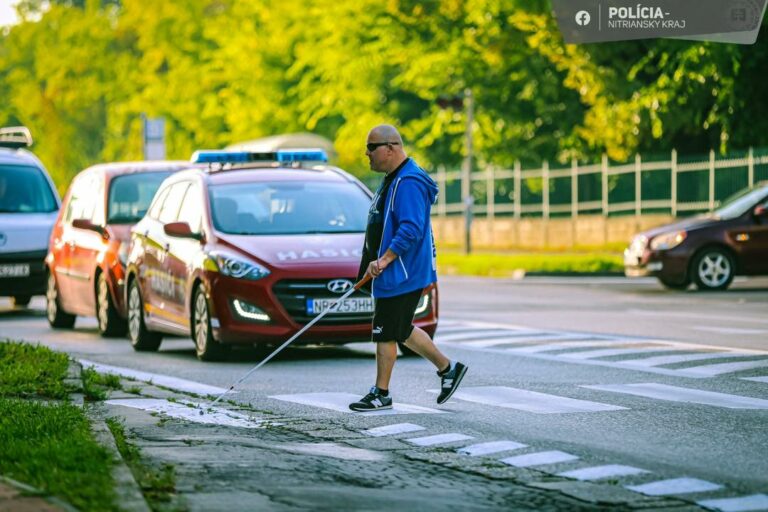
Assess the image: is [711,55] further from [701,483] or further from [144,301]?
[701,483]

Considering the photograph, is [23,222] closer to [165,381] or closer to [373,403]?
[165,381]

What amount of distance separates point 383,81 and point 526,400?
44931 mm

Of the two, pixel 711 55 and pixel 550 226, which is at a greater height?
pixel 711 55

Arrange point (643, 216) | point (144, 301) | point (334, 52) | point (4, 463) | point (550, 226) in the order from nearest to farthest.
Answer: point (4, 463), point (144, 301), point (643, 216), point (550, 226), point (334, 52)

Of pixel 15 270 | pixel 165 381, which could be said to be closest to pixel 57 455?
pixel 165 381

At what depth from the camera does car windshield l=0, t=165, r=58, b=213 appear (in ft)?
76.8

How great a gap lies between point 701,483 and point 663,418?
2476 mm

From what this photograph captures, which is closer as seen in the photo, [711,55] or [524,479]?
[524,479]

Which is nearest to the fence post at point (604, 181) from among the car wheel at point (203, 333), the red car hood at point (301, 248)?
the red car hood at point (301, 248)

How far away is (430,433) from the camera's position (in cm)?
970

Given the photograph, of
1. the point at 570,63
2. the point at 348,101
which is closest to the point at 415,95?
the point at 348,101

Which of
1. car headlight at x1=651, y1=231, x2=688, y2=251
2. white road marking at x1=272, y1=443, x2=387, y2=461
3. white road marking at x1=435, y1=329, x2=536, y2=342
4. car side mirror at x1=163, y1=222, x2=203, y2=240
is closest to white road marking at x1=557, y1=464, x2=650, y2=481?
white road marking at x1=272, y1=443, x2=387, y2=461

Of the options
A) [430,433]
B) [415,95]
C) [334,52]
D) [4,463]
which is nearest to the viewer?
[4,463]

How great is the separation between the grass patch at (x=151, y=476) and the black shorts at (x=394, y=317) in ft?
7.70
